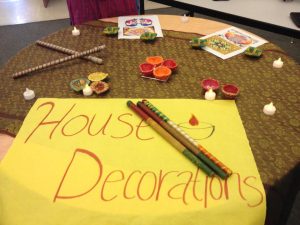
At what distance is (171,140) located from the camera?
0.68 metres

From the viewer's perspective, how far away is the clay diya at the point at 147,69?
0.93 metres

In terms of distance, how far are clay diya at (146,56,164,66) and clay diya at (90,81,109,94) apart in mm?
179

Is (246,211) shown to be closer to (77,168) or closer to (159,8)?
(77,168)

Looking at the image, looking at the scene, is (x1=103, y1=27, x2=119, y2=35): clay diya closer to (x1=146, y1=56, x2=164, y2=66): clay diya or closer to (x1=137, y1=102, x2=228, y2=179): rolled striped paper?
(x1=146, y1=56, x2=164, y2=66): clay diya

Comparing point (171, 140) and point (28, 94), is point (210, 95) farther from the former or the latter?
point (28, 94)

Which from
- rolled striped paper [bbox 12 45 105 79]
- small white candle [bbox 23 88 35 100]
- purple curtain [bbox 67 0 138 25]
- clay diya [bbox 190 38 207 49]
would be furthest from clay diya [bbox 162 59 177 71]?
purple curtain [bbox 67 0 138 25]

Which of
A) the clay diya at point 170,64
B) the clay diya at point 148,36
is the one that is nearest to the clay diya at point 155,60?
the clay diya at point 170,64

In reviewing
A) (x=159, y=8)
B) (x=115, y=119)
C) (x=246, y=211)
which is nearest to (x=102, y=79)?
(x=115, y=119)

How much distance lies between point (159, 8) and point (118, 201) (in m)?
2.96

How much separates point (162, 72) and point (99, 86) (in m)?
0.20

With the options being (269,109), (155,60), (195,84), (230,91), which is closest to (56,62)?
(155,60)

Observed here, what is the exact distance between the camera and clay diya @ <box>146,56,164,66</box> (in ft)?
3.19

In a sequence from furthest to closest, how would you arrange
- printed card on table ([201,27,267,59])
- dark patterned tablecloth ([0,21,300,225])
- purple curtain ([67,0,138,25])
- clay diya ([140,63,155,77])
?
purple curtain ([67,0,138,25]) < printed card on table ([201,27,267,59]) < clay diya ([140,63,155,77]) < dark patterned tablecloth ([0,21,300,225])

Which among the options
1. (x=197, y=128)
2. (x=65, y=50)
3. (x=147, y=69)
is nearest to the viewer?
(x=197, y=128)
